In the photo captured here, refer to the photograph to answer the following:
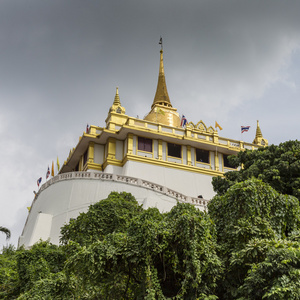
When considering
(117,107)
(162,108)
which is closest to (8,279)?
(117,107)

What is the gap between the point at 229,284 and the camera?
566 inches

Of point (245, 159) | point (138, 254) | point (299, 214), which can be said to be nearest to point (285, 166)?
point (245, 159)

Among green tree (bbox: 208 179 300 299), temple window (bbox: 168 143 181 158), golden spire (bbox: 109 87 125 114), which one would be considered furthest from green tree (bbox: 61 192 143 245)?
golden spire (bbox: 109 87 125 114)

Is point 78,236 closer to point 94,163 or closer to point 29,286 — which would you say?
point 29,286

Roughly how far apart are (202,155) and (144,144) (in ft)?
16.7

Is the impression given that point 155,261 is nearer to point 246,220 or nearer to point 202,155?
point 246,220

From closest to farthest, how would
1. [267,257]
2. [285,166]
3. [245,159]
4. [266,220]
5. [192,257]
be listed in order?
[267,257] < [192,257] < [266,220] < [285,166] < [245,159]

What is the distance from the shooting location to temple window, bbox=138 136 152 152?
1447 inches

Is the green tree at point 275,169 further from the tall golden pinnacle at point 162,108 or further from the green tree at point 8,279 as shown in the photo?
the tall golden pinnacle at point 162,108

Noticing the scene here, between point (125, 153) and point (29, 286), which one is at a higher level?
point (125, 153)

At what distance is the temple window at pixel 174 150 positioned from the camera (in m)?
37.8

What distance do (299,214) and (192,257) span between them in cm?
473

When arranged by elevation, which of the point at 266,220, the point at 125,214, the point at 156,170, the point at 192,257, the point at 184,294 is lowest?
the point at 184,294

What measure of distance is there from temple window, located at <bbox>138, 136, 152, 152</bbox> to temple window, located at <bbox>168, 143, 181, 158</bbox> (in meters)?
1.75
